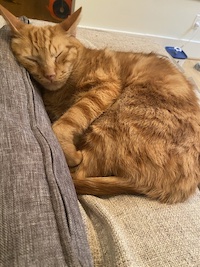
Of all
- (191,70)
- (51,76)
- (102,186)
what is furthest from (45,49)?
(191,70)

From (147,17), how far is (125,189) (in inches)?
88.3

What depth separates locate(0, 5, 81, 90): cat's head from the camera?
1.06 m

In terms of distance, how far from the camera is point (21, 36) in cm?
108

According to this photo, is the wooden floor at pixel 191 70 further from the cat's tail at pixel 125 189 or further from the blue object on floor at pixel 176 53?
the cat's tail at pixel 125 189

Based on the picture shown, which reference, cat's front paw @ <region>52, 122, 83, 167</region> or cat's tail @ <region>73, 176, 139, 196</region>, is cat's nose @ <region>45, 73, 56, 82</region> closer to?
cat's front paw @ <region>52, 122, 83, 167</region>

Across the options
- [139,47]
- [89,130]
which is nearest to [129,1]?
[139,47]

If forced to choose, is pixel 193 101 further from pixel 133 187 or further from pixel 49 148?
pixel 49 148

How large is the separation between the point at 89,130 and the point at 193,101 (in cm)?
42

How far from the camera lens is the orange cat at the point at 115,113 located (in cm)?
90

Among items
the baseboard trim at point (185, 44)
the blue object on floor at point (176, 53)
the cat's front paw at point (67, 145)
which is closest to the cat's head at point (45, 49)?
the cat's front paw at point (67, 145)

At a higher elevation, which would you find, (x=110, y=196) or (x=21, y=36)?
(x=21, y=36)

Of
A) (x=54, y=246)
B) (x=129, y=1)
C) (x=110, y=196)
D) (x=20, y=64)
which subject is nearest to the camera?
(x=54, y=246)

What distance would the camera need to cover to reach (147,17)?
269cm

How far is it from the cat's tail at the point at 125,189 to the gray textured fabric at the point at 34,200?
5.1 inches
